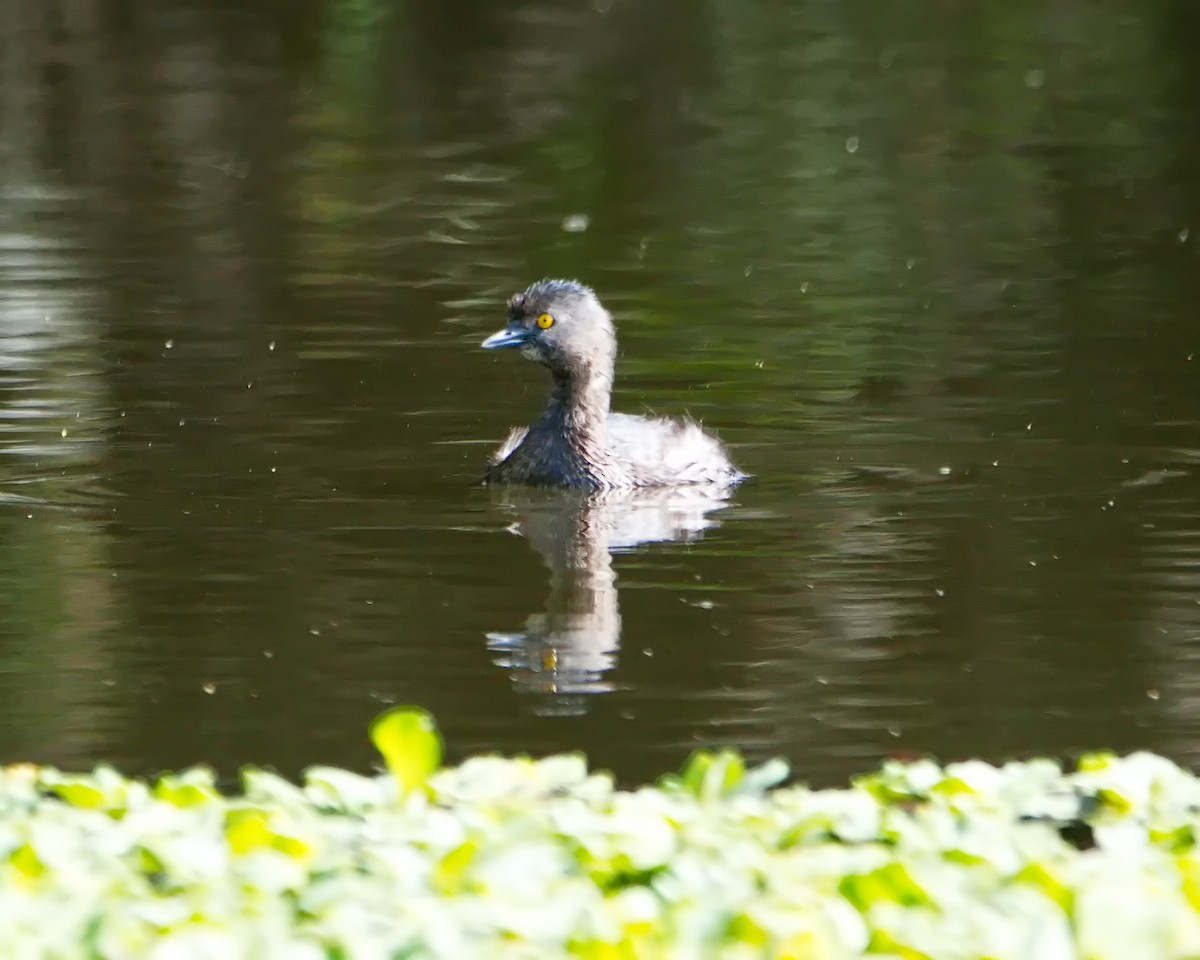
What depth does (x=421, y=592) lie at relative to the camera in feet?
30.7

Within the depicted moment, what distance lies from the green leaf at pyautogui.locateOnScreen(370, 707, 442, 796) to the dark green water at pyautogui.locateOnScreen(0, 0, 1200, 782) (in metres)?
1.82

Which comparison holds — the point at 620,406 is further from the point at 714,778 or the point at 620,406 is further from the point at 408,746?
the point at 408,746

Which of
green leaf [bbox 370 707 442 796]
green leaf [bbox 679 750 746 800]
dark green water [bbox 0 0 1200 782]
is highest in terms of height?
green leaf [bbox 370 707 442 796]

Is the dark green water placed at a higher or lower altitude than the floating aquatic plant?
lower

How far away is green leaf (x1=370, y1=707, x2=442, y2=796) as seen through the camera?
18.1 feet

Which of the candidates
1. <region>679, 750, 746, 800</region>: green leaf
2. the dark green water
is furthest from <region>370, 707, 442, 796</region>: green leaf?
the dark green water

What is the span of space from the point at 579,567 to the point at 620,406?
325 centimetres

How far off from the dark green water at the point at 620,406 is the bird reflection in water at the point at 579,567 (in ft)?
0.09

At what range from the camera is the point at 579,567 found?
9.91 metres

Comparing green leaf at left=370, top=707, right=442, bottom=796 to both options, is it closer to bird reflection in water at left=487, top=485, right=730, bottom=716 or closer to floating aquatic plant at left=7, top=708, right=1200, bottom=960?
floating aquatic plant at left=7, top=708, right=1200, bottom=960

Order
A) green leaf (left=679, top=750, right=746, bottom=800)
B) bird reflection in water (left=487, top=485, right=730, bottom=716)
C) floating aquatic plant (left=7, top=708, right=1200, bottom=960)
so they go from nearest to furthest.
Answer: floating aquatic plant (left=7, top=708, right=1200, bottom=960) < green leaf (left=679, top=750, right=746, bottom=800) < bird reflection in water (left=487, top=485, right=730, bottom=716)

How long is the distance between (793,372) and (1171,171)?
879 centimetres

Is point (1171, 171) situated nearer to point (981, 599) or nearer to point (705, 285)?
point (705, 285)

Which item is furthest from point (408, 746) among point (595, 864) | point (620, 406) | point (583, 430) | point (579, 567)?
point (620, 406)
